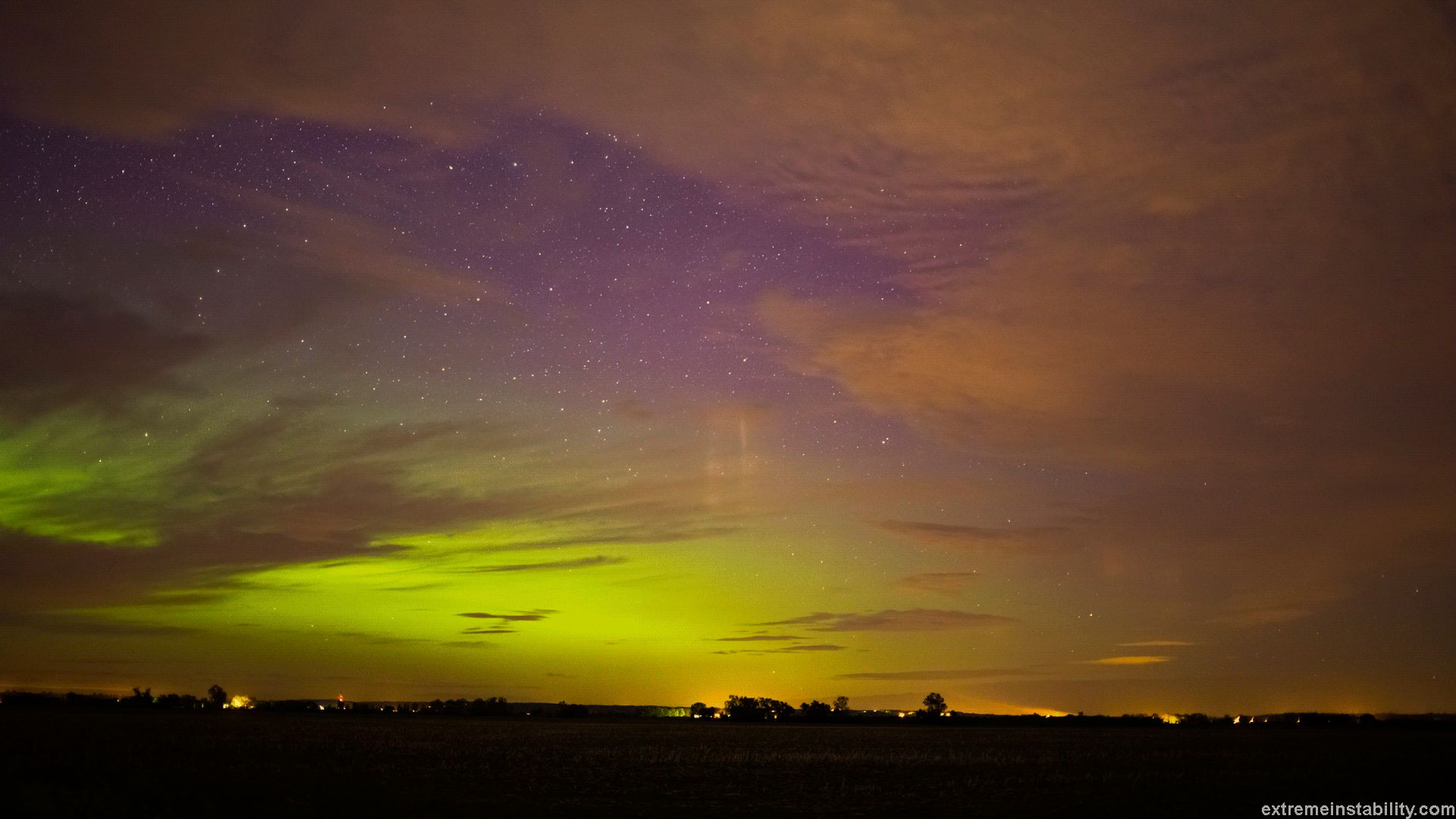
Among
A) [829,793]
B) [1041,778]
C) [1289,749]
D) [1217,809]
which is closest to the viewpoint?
[1217,809]

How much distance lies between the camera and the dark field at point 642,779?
4019 centimetres

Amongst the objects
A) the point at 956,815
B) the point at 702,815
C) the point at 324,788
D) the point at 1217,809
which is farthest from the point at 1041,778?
the point at 324,788

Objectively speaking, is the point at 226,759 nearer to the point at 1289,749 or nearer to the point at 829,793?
the point at 829,793

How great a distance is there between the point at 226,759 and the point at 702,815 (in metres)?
36.1

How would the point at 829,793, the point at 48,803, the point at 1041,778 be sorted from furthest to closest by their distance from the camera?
the point at 1041,778 < the point at 829,793 < the point at 48,803

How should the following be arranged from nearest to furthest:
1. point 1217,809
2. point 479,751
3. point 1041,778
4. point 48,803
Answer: point 48,803, point 1217,809, point 1041,778, point 479,751

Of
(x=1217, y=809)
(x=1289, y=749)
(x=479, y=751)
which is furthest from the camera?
(x=1289, y=749)

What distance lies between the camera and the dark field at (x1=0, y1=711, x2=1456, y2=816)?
40.2m

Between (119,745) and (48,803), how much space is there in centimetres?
4466

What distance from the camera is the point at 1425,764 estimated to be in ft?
229

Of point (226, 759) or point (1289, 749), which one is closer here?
point (226, 759)

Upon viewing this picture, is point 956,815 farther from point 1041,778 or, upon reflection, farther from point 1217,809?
point 1041,778

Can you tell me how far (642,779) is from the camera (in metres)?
54.5

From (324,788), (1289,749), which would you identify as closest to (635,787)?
(324,788)
